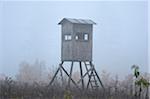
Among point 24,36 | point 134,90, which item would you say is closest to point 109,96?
point 134,90

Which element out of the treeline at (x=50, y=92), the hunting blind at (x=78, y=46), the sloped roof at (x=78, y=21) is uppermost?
the sloped roof at (x=78, y=21)

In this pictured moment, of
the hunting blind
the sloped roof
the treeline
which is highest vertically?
the sloped roof

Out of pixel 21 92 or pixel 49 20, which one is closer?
pixel 21 92

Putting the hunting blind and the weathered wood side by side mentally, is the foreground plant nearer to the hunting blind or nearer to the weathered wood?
the hunting blind

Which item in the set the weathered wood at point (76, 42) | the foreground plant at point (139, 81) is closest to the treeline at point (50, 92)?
the foreground plant at point (139, 81)

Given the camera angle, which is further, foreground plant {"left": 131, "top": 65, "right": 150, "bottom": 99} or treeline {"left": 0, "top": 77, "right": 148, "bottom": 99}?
foreground plant {"left": 131, "top": 65, "right": 150, "bottom": 99}

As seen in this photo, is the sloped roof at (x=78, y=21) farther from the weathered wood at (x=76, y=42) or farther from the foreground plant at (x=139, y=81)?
the foreground plant at (x=139, y=81)

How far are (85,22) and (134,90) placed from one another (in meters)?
1.28

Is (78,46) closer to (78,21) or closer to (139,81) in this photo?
(78,21)

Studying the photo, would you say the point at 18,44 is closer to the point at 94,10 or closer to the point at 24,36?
the point at 24,36

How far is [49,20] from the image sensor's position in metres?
7.91

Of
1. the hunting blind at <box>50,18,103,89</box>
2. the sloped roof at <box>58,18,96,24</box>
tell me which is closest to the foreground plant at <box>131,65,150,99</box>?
the hunting blind at <box>50,18,103,89</box>

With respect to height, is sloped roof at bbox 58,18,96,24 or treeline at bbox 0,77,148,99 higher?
sloped roof at bbox 58,18,96,24

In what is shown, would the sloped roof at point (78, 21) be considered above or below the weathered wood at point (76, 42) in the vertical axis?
above
